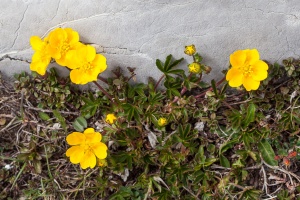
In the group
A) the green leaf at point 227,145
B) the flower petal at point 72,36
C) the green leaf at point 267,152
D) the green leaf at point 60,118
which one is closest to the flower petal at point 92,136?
the green leaf at point 60,118

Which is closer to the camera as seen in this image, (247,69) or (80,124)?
(247,69)

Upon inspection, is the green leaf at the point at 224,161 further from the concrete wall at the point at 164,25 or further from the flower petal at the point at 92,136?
the flower petal at the point at 92,136

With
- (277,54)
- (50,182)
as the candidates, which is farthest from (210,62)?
(50,182)

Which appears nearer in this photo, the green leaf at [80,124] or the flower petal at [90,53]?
the flower petal at [90,53]

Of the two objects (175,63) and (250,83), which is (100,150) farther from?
(250,83)

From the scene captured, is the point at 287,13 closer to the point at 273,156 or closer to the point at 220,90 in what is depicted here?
the point at 220,90

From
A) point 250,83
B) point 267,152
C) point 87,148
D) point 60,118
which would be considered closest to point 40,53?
point 60,118
